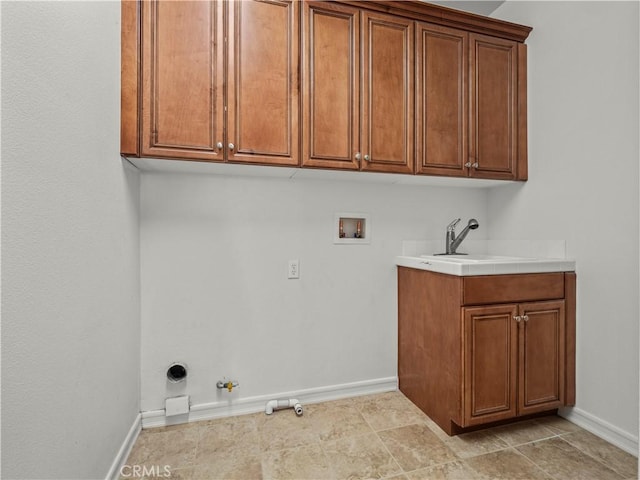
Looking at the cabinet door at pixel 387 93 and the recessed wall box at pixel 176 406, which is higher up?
the cabinet door at pixel 387 93

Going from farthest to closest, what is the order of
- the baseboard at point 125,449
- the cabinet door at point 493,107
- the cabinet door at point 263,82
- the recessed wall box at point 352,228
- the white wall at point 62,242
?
the recessed wall box at point 352,228
the cabinet door at point 493,107
the cabinet door at point 263,82
the baseboard at point 125,449
the white wall at point 62,242

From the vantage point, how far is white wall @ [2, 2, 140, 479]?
0.74 meters

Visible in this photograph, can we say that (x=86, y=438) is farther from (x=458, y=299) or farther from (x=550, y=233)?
(x=550, y=233)

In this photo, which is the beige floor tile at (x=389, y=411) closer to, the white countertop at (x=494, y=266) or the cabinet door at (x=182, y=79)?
the white countertop at (x=494, y=266)

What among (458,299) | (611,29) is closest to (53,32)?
(458,299)

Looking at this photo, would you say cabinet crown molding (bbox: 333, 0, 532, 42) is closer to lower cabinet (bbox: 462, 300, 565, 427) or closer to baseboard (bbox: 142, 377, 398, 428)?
lower cabinet (bbox: 462, 300, 565, 427)

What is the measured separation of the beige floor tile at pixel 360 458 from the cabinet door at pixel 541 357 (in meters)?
0.79

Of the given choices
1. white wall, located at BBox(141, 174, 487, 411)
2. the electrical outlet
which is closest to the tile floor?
white wall, located at BBox(141, 174, 487, 411)

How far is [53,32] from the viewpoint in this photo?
2.97 ft

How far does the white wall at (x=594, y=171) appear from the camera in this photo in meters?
1.53

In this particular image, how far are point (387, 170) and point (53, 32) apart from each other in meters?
1.47

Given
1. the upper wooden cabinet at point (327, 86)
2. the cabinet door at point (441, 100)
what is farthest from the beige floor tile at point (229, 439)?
the cabinet door at point (441, 100)

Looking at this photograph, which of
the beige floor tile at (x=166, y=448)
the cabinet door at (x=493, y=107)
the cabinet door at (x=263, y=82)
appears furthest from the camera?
the cabinet door at (x=493, y=107)

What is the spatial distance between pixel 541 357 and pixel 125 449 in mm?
→ 2144
